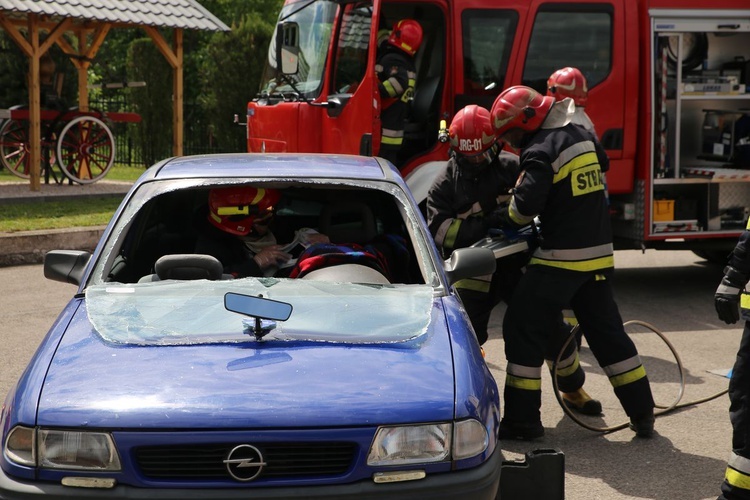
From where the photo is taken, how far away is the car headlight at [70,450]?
10.1 ft

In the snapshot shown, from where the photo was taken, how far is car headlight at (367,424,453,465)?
3131 millimetres

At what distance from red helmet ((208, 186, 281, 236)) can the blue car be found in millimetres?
656

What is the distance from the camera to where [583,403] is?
19.4ft

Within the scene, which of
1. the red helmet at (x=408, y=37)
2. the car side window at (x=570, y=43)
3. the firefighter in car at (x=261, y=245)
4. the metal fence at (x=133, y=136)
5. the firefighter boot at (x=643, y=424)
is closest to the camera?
the firefighter in car at (x=261, y=245)

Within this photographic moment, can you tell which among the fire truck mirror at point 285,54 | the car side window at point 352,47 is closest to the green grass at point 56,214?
the fire truck mirror at point 285,54

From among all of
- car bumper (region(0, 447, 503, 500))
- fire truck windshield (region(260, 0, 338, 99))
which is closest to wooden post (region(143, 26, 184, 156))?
fire truck windshield (region(260, 0, 338, 99))

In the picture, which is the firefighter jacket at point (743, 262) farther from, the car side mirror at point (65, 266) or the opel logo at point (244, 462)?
the car side mirror at point (65, 266)

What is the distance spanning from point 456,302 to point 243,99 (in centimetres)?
1897

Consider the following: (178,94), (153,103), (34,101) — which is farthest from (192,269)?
(153,103)

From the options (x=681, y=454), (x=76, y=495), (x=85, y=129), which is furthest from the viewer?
(x=85, y=129)

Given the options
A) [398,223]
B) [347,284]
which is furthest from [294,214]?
[347,284]

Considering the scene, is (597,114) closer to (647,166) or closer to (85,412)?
(647,166)

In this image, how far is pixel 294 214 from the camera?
593cm

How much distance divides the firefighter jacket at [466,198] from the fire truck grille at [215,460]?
2900 mm
